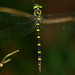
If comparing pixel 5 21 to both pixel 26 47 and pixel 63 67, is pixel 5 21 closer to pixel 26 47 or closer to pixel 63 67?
pixel 26 47

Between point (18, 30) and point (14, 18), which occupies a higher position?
point (14, 18)

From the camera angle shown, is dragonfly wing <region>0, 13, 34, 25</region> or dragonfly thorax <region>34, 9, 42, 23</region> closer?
dragonfly wing <region>0, 13, 34, 25</region>

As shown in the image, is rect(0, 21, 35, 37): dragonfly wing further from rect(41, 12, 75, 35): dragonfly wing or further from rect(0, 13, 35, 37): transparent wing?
rect(41, 12, 75, 35): dragonfly wing

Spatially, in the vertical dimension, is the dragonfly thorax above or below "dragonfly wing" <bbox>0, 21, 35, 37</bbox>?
above

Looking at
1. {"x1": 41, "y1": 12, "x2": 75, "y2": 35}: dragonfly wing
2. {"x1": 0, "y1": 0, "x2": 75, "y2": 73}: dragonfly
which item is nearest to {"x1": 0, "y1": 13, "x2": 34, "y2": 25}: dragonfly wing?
{"x1": 0, "y1": 0, "x2": 75, "y2": 73}: dragonfly

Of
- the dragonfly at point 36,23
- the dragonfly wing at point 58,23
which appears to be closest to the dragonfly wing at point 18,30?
the dragonfly at point 36,23

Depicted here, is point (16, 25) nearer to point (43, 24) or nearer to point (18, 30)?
point (18, 30)

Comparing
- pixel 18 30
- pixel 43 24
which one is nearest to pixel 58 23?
→ pixel 43 24

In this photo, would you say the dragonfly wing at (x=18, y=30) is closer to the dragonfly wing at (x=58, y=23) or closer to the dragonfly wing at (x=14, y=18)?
the dragonfly wing at (x=14, y=18)

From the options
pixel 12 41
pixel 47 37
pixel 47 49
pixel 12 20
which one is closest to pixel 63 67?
pixel 47 49
